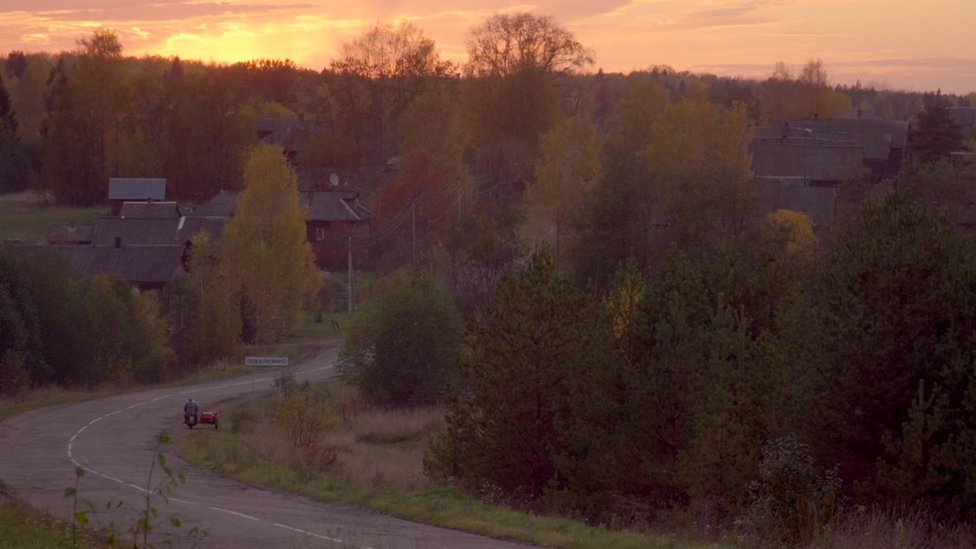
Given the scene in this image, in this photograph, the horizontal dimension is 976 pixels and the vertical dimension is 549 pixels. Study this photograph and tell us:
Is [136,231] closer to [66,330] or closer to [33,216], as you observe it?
[33,216]

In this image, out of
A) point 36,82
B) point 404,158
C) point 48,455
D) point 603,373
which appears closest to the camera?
Answer: point 603,373

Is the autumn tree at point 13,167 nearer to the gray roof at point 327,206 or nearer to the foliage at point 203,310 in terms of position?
the gray roof at point 327,206

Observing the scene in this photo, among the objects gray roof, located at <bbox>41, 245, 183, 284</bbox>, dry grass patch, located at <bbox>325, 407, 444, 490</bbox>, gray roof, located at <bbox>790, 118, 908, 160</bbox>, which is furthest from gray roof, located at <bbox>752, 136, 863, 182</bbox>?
dry grass patch, located at <bbox>325, 407, 444, 490</bbox>

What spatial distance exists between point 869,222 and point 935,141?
178 ft

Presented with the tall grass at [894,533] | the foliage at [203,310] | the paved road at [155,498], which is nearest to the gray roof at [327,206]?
the foliage at [203,310]

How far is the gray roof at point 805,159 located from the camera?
73.2m

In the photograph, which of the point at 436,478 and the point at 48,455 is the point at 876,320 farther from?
the point at 48,455

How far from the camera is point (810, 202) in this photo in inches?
2448

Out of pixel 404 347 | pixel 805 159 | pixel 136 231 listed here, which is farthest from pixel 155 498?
pixel 805 159

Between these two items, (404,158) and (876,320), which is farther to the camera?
(404,158)

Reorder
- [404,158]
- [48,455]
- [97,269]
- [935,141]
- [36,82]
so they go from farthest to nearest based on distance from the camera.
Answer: [36,82] < [404,158] < [935,141] < [97,269] < [48,455]

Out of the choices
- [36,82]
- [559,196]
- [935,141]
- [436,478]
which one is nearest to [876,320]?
[436,478]

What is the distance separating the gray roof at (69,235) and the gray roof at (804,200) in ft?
125

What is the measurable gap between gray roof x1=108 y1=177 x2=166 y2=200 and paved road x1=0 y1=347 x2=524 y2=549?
4253cm
